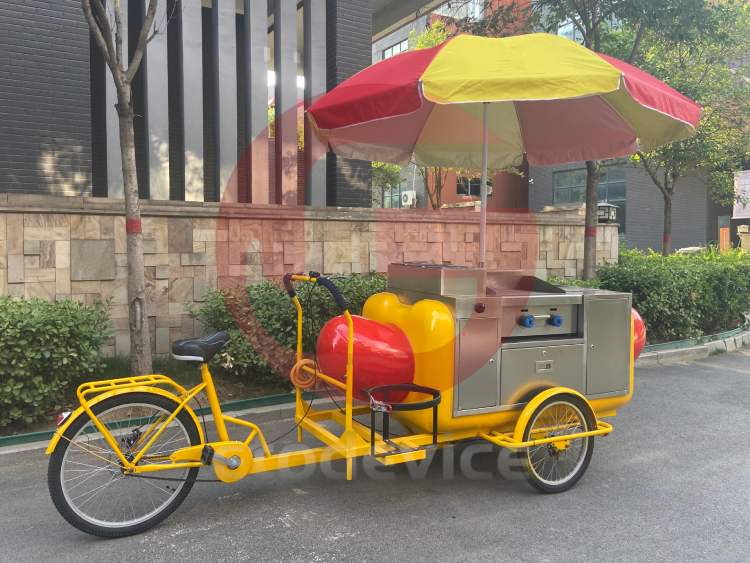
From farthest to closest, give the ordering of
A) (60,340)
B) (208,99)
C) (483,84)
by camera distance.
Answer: (208,99), (60,340), (483,84)

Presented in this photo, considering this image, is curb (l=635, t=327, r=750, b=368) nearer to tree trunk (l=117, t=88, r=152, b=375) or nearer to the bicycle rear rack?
the bicycle rear rack

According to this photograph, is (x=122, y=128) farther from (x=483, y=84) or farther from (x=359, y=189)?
(x=359, y=189)

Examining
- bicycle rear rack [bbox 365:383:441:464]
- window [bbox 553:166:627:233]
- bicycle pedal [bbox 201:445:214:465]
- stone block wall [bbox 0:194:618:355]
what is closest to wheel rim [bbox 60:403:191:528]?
bicycle pedal [bbox 201:445:214:465]

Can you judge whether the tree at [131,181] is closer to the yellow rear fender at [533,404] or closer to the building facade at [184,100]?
the building facade at [184,100]

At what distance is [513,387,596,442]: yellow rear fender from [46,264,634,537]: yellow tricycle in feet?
0.05

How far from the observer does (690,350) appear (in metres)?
8.82

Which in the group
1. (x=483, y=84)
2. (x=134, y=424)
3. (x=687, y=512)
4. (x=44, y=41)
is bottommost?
(x=687, y=512)

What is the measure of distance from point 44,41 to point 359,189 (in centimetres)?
483

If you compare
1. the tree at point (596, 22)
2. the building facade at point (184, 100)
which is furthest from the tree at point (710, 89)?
the building facade at point (184, 100)

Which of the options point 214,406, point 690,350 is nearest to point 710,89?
point 690,350

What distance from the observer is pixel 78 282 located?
6.96 m

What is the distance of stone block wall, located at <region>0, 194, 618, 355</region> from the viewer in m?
6.73

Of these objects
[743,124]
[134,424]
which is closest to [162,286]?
[134,424]

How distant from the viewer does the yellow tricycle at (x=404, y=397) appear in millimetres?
3539
